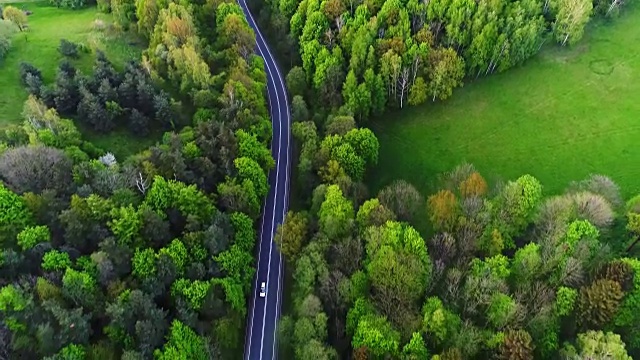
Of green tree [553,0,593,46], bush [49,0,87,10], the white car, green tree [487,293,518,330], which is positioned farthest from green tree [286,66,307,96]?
green tree [553,0,593,46]

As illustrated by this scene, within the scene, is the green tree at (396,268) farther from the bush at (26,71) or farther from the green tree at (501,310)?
the bush at (26,71)

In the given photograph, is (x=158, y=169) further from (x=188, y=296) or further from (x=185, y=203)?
(x=188, y=296)

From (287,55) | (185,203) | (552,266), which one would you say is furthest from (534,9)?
(185,203)

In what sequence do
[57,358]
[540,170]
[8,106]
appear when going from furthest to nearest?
1. [540,170]
2. [8,106]
3. [57,358]

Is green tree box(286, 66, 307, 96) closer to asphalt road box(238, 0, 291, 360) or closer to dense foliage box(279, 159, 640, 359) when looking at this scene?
asphalt road box(238, 0, 291, 360)

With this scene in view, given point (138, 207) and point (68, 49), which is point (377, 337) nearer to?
point (138, 207)

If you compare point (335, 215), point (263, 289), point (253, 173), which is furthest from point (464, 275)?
point (253, 173)
